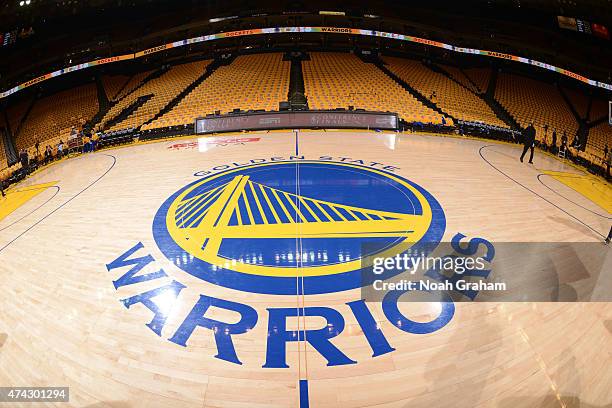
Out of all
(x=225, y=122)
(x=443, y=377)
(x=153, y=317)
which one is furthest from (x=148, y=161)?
(x=443, y=377)

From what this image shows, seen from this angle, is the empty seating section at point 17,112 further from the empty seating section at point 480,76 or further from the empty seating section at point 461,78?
the empty seating section at point 480,76

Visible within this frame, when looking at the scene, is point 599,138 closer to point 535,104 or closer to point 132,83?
point 535,104

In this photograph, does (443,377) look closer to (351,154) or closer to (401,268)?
(401,268)

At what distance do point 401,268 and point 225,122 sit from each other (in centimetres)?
1237

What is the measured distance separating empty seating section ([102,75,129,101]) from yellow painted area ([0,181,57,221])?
11881mm

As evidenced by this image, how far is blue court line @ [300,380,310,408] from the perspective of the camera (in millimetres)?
3557

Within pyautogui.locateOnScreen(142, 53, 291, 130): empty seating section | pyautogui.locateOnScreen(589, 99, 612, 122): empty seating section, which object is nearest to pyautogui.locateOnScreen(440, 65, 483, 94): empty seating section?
pyautogui.locateOnScreen(589, 99, 612, 122): empty seating section

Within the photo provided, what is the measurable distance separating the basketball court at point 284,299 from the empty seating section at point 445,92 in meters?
8.05

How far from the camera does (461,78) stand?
22312mm

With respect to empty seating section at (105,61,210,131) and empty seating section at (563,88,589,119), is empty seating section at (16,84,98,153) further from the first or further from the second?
empty seating section at (563,88,589,119)

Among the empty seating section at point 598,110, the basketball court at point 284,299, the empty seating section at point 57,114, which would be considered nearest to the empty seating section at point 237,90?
the empty seating section at point 57,114

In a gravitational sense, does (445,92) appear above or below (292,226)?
above

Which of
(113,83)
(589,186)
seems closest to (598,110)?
(589,186)

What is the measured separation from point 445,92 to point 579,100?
7739 millimetres
